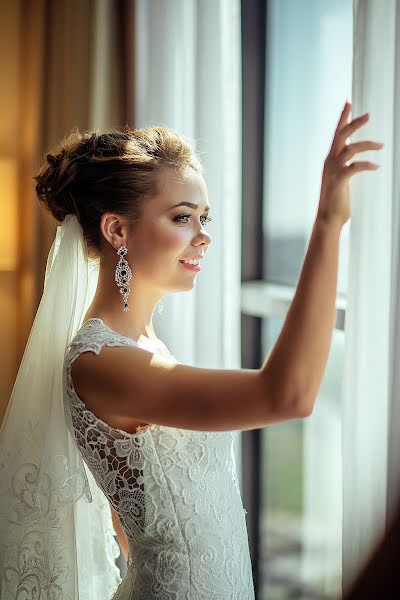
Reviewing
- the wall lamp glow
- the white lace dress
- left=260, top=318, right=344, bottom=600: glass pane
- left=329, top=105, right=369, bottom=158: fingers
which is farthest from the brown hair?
the wall lamp glow

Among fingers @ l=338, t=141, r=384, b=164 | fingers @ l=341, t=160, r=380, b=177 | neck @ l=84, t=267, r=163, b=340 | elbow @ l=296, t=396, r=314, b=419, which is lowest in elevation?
elbow @ l=296, t=396, r=314, b=419

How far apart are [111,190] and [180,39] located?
0.96m

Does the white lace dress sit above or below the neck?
below

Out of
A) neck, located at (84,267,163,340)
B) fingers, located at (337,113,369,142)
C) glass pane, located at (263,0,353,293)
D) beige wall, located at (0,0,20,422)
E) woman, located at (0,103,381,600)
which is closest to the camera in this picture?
fingers, located at (337,113,369,142)

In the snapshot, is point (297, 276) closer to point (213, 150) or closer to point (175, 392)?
point (213, 150)

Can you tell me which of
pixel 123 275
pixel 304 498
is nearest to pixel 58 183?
pixel 123 275

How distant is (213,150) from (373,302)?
30.5 inches

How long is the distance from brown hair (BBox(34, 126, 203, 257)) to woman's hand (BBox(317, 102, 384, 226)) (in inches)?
17.9

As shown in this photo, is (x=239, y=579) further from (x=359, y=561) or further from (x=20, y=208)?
(x=20, y=208)

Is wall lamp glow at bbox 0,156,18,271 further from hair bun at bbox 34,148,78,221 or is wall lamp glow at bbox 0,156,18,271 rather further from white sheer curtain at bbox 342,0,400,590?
white sheer curtain at bbox 342,0,400,590

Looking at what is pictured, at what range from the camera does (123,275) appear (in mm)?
1552

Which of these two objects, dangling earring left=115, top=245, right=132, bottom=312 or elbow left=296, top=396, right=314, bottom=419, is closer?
elbow left=296, top=396, right=314, bottom=419

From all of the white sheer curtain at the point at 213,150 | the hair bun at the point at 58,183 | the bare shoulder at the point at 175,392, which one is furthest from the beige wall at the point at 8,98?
the bare shoulder at the point at 175,392

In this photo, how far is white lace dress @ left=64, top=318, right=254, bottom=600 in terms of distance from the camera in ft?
4.78
